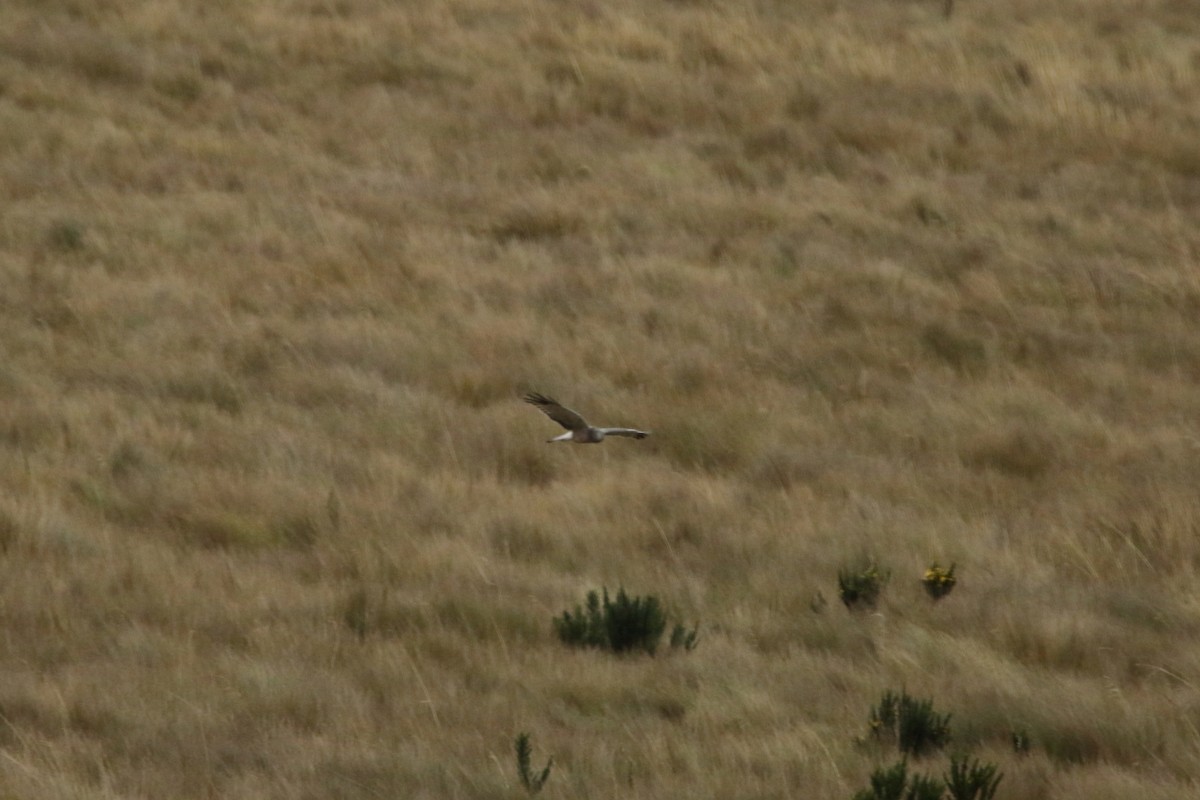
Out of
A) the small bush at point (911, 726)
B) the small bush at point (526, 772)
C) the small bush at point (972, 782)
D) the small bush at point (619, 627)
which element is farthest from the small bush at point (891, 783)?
the small bush at point (619, 627)

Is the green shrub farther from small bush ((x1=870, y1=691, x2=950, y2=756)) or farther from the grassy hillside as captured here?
small bush ((x1=870, y1=691, x2=950, y2=756))

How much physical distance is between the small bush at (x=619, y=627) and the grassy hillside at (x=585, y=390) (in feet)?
0.22

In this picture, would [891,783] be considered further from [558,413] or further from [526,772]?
[558,413]

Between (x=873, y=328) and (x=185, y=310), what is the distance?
346cm

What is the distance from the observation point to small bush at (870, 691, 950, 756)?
464 cm

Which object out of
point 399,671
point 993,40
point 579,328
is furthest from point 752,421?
point 993,40

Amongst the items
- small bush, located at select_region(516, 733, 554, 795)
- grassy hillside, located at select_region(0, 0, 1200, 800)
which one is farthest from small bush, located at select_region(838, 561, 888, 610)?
small bush, located at select_region(516, 733, 554, 795)

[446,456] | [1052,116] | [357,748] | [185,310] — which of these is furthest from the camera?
Answer: [1052,116]

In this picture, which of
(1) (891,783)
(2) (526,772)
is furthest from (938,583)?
(2) (526,772)

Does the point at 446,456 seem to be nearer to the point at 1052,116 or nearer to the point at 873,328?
the point at 873,328

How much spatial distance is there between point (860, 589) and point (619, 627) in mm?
954

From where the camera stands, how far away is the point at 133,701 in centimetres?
468

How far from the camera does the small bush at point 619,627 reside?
5254 mm

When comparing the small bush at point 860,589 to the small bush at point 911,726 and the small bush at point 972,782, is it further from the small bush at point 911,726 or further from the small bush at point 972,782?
→ the small bush at point 972,782
